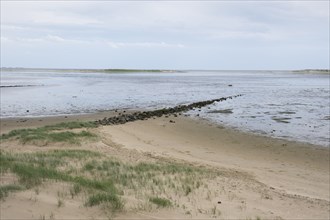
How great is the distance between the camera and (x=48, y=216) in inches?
246

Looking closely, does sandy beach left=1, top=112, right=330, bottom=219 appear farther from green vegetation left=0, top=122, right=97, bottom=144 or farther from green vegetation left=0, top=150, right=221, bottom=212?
green vegetation left=0, top=122, right=97, bottom=144

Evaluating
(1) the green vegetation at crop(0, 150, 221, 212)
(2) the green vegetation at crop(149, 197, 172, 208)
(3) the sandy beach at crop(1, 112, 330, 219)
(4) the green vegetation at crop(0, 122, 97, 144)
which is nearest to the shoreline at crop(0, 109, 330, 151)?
(3) the sandy beach at crop(1, 112, 330, 219)

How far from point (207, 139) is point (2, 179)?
12.8 meters

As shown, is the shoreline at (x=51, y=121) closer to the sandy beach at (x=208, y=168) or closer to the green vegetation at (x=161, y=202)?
the sandy beach at (x=208, y=168)

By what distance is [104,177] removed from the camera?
363 inches

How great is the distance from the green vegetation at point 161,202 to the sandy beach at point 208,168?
0.40 ft

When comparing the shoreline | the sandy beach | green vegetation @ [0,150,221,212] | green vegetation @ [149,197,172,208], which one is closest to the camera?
the sandy beach

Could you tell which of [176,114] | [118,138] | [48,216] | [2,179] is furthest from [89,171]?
[176,114]

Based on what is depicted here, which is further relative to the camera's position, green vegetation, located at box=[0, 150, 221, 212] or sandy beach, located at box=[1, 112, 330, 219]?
green vegetation, located at box=[0, 150, 221, 212]

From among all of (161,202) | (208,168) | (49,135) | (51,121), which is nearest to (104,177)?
(161,202)

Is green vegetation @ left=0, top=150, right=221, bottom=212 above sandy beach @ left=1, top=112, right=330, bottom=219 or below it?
above

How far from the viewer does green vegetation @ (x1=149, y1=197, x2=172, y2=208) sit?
7.07 meters

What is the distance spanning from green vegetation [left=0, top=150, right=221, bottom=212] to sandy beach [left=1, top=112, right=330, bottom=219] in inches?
6.5

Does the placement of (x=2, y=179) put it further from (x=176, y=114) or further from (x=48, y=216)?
(x=176, y=114)
